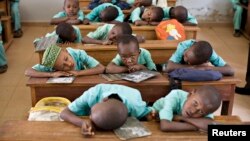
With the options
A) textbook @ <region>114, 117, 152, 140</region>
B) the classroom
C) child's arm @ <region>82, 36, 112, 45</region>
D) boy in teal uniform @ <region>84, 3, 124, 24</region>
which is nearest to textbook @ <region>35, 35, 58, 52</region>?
the classroom

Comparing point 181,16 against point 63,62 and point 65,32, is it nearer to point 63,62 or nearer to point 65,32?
point 65,32

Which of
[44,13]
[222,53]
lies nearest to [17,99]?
[222,53]

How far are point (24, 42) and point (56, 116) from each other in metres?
3.82

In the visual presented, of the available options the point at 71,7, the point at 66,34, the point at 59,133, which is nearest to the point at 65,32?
the point at 66,34

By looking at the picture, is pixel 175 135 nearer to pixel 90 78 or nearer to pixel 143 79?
pixel 143 79

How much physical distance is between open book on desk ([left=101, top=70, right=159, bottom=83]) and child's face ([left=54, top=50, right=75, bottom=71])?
0.25 meters

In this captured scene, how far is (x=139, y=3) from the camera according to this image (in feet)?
15.4

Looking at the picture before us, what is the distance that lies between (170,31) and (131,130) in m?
2.14

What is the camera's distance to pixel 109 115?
149cm

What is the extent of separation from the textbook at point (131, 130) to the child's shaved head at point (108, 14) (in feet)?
8.17

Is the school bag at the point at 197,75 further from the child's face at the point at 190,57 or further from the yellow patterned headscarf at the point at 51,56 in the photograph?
the yellow patterned headscarf at the point at 51,56

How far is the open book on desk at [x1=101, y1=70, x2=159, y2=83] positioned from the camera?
7.57ft

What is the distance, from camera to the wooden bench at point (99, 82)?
2281 millimetres

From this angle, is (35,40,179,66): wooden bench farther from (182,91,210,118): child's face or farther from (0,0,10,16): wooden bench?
(0,0,10,16): wooden bench
